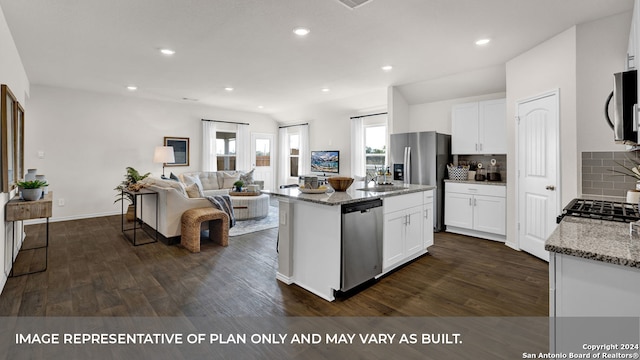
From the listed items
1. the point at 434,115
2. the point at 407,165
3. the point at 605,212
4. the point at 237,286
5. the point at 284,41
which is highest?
the point at 284,41

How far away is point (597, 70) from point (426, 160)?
242 centimetres

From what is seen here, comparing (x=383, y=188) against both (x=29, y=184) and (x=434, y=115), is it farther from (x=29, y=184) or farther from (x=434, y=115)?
(x=29, y=184)

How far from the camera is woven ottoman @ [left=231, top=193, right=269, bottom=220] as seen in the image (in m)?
5.62

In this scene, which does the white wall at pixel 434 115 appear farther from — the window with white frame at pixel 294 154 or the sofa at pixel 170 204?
the sofa at pixel 170 204

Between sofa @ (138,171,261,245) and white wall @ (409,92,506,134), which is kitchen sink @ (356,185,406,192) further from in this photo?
white wall @ (409,92,506,134)

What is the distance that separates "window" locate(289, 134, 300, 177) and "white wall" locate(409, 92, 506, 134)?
3.79 metres

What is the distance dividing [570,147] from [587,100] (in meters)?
0.48

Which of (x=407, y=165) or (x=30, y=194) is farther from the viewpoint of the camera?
(x=407, y=165)

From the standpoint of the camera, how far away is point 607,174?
2951 millimetres

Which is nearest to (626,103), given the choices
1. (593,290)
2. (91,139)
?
(593,290)

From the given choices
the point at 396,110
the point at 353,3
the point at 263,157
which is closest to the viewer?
the point at 353,3

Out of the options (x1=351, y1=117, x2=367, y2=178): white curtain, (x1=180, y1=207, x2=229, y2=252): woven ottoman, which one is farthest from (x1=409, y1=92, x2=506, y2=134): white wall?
(x1=180, y1=207, x2=229, y2=252): woven ottoman

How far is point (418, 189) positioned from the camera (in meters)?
3.49

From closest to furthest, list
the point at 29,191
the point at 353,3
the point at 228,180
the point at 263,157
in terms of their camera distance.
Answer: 1. the point at 353,3
2. the point at 29,191
3. the point at 228,180
4. the point at 263,157
